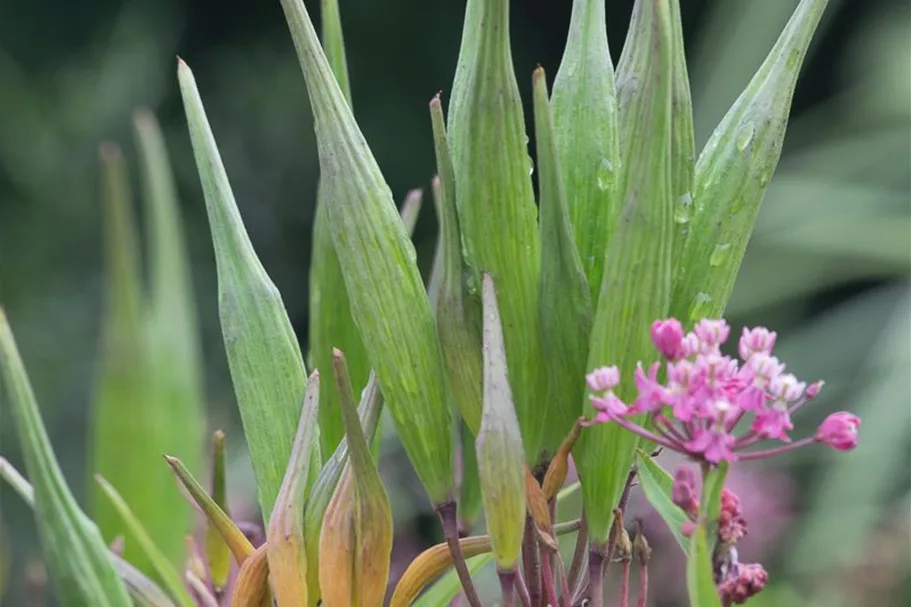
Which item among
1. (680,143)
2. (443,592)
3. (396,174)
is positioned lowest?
(396,174)

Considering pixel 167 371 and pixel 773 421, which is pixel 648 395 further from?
pixel 167 371

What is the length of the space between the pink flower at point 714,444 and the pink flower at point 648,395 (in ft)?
0.03

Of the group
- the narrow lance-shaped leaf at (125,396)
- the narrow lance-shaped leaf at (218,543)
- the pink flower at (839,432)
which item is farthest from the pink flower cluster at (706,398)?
the narrow lance-shaped leaf at (125,396)

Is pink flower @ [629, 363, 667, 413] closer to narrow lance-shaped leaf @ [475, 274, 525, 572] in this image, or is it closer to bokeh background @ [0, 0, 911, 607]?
narrow lance-shaped leaf @ [475, 274, 525, 572]

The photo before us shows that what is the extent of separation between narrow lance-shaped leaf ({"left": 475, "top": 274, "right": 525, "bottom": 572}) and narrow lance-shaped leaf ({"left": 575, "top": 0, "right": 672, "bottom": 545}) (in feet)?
0.08

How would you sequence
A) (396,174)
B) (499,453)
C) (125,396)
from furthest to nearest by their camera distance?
(396,174), (125,396), (499,453)

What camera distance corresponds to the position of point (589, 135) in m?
0.27

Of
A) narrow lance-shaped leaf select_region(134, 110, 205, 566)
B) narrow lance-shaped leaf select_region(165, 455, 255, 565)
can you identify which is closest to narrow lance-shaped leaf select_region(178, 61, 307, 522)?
narrow lance-shaped leaf select_region(165, 455, 255, 565)

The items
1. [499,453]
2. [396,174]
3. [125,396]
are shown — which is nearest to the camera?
[499,453]

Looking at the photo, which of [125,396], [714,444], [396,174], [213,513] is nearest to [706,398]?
[714,444]

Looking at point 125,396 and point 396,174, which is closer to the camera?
point 125,396

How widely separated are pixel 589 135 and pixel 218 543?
0.16 metres

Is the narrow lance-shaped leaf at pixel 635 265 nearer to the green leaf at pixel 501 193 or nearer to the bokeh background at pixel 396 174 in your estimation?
the green leaf at pixel 501 193

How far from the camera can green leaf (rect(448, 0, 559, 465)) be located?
249mm
